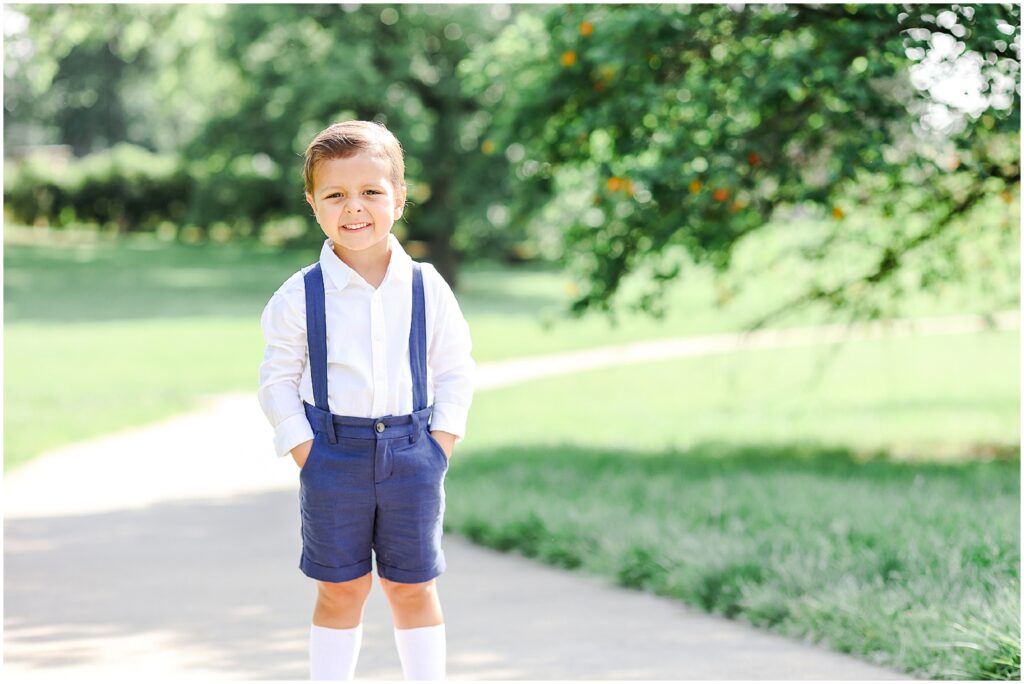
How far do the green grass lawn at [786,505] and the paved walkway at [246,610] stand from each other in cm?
16

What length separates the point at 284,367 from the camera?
11.5ft

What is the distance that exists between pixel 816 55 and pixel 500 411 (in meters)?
7.02

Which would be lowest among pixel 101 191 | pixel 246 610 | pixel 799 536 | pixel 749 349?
pixel 749 349

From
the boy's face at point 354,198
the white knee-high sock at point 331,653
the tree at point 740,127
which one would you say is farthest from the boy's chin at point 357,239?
the tree at point 740,127

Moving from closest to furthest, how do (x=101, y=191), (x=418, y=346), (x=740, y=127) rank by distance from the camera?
(x=418, y=346) → (x=740, y=127) → (x=101, y=191)

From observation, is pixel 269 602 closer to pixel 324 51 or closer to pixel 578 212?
pixel 578 212

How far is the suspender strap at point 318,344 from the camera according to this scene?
3.46 m

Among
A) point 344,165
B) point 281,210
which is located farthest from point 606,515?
point 281,210

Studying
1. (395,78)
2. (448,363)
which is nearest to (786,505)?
(448,363)

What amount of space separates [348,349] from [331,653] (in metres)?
0.90

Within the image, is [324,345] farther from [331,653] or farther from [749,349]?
[749,349]

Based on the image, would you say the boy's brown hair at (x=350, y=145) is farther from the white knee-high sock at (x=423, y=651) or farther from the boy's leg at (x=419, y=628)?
the white knee-high sock at (x=423, y=651)

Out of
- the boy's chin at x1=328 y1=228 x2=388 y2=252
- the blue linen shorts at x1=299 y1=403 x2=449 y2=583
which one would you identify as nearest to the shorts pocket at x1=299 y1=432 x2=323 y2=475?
the blue linen shorts at x1=299 y1=403 x2=449 y2=583

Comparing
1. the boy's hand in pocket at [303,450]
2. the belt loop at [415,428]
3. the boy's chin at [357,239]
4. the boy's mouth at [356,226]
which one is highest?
the boy's mouth at [356,226]
